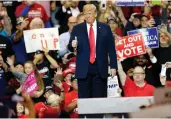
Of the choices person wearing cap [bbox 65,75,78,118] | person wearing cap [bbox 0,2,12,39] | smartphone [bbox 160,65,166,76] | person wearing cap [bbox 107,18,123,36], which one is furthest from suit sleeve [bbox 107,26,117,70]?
person wearing cap [bbox 0,2,12,39]

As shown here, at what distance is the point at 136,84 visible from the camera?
1402 cm

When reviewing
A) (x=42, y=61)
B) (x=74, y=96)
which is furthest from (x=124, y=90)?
(x=42, y=61)

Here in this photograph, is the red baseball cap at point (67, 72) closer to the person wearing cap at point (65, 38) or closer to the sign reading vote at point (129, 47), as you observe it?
the person wearing cap at point (65, 38)

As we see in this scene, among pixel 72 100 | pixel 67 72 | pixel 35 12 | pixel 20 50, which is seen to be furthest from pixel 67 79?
pixel 35 12

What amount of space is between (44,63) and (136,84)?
2021mm

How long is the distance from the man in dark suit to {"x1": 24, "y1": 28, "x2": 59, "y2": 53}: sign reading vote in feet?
8.92

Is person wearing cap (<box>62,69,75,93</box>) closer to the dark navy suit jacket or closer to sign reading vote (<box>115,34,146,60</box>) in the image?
sign reading vote (<box>115,34,146,60</box>)

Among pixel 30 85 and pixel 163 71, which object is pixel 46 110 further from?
pixel 163 71

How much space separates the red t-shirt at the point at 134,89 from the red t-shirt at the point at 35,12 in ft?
9.73

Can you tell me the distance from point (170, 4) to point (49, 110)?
4994mm

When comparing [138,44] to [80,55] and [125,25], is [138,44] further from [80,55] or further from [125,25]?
[80,55]

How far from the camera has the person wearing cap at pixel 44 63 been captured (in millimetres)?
14907

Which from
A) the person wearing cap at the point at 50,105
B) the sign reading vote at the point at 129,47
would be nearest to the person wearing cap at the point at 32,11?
the sign reading vote at the point at 129,47

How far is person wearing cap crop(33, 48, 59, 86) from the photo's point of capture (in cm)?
1491
